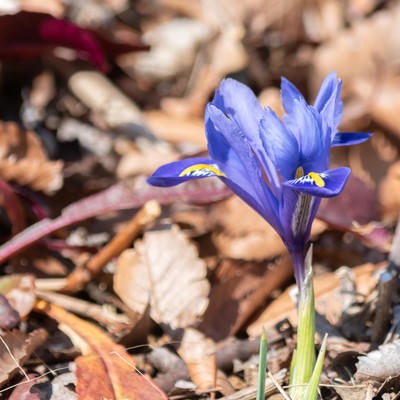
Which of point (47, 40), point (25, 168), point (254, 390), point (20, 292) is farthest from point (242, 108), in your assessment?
point (47, 40)

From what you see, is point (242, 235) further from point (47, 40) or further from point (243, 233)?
point (47, 40)

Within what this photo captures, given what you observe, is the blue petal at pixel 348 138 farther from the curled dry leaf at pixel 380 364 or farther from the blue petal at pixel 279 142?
the curled dry leaf at pixel 380 364

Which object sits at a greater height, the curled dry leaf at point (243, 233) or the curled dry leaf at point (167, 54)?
the curled dry leaf at point (167, 54)

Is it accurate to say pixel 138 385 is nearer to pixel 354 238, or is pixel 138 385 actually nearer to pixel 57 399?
pixel 57 399

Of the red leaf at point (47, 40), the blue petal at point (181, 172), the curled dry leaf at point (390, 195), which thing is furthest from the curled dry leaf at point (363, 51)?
the blue petal at point (181, 172)

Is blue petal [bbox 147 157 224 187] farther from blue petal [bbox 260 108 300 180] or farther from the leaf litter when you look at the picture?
the leaf litter
